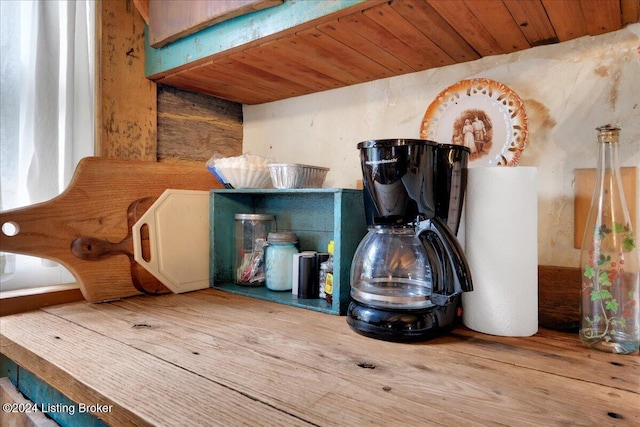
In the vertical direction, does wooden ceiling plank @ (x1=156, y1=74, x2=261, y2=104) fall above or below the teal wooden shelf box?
above

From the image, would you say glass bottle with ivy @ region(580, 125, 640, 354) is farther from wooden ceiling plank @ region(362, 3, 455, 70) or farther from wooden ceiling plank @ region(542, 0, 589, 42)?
wooden ceiling plank @ region(362, 3, 455, 70)

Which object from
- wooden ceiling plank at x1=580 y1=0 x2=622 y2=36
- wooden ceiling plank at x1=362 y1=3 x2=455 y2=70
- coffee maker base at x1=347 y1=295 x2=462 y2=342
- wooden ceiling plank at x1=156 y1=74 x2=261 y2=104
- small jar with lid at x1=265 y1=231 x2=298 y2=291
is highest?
wooden ceiling plank at x1=156 y1=74 x2=261 y2=104

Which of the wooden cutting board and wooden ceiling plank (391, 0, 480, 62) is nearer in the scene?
wooden ceiling plank (391, 0, 480, 62)

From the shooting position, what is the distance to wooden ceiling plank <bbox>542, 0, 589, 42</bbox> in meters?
0.71

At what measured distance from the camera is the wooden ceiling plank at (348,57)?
0.88 metres

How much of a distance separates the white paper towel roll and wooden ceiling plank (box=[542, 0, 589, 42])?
293mm

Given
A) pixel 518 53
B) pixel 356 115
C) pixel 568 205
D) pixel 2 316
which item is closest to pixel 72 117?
pixel 2 316

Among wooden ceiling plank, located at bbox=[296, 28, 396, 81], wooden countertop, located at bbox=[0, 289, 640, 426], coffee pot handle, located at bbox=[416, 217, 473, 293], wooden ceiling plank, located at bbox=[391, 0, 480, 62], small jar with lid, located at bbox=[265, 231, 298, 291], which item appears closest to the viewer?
wooden countertop, located at bbox=[0, 289, 640, 426]

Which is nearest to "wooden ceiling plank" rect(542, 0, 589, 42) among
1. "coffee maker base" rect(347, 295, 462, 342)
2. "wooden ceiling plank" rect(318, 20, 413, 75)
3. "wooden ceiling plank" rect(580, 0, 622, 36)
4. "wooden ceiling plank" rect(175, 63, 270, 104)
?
"wooden ceiling plank" rect(580, 0, 622, 36)

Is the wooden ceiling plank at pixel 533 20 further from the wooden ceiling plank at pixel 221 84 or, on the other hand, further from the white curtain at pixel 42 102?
the white curtain at pixel 42 102

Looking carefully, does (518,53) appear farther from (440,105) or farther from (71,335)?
(71,335)

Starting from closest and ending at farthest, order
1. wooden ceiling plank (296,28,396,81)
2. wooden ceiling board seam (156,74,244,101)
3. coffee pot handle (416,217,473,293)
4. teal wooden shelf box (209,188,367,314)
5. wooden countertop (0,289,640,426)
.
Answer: wooden countertop (0,289,640,426) → coffee pot handle (416,217,473,293) → wooden ceiling plank (296,28,396,81) → teal wooden shelf box (209,188,367,314) → wooden ceiling board seam (156,74,244,101)

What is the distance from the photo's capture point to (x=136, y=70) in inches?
47.7

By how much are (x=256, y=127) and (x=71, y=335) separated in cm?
92
